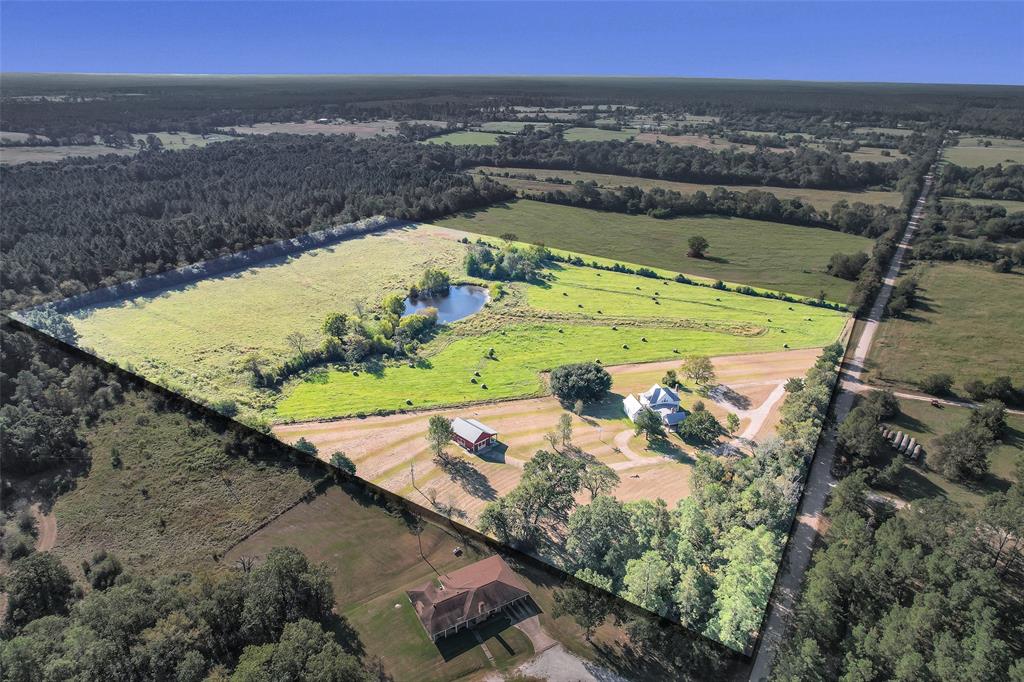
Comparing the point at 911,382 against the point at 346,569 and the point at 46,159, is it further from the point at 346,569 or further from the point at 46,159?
the point at 46,159

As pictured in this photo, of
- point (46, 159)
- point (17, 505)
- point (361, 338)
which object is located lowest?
point (17, 505)

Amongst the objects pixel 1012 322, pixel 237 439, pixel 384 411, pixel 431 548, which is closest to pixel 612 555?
pixel 431 548

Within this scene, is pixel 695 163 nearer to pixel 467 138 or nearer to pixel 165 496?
pixel 467 138

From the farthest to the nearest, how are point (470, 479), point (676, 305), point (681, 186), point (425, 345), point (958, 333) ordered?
1. point (681, 186)
2. point (676, 305)
3. point (958, 333)
4. point (425, 345)
5. point (470, 479)

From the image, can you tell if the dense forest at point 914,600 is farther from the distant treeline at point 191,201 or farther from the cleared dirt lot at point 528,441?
the distant treeline at point 191,201

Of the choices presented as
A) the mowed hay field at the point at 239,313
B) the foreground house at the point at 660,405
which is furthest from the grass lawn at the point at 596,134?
the foreground house at the point at 660,405

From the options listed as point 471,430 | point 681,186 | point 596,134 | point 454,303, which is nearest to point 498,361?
point 471,430

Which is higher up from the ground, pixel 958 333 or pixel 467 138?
pixel 467 138
